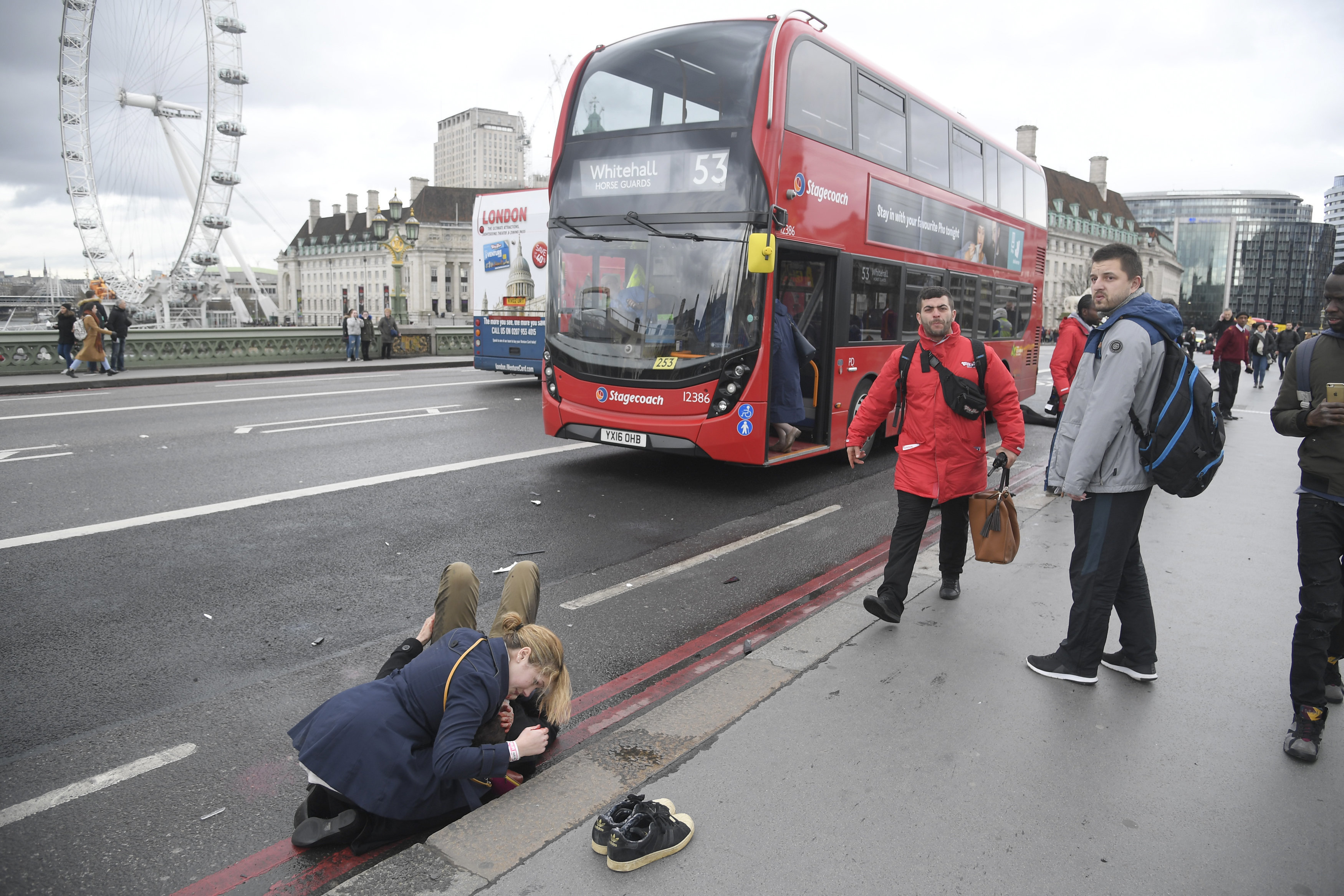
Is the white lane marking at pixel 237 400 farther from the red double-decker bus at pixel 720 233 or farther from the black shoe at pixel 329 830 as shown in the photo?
the black shoe at pixel 329 830

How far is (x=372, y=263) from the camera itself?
455 ft

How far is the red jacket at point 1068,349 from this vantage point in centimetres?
762

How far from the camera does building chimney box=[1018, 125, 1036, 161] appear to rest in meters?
91.4

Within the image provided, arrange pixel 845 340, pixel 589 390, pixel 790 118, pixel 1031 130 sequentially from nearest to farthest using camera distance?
pixel 790 118 < pixel 589 390 < pixel 845 340 < pixel 1031 130

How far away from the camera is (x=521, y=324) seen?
18.0 meters

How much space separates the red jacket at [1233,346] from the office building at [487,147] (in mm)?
159868

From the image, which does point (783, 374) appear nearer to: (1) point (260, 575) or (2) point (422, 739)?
(1) point (260, 575)

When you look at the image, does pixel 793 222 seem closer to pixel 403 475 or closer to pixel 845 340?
pixel 845 340

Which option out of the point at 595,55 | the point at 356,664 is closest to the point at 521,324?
the point at 595,55

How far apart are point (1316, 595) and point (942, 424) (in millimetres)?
1875

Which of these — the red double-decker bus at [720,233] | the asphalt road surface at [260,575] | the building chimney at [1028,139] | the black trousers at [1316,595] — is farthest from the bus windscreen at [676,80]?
the building chimney at [1028,139]

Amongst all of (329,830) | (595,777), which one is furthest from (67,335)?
(595,777)

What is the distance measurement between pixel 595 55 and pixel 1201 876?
8.63m

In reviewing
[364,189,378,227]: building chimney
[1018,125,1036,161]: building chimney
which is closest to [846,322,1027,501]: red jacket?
[1018,125,1036,161]: building chimney
